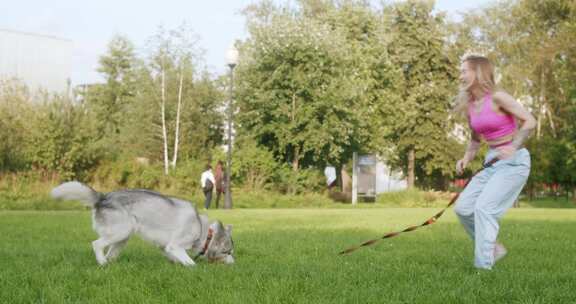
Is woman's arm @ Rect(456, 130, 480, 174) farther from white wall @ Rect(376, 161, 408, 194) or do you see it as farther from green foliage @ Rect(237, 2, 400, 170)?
white wall @ Rect(376, 161, 408, 194)

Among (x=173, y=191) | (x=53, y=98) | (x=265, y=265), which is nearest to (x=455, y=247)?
(x=265, y=265)

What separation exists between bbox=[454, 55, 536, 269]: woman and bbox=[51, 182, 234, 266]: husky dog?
285 centimetres

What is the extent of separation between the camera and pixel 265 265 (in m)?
7.30

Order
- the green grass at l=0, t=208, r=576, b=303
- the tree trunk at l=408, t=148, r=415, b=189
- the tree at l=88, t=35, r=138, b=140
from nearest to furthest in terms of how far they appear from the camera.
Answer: the green grass at l=0, t=208, r=576, b=303
the tree trunk at l=408, t=148, r=415, b=189
the tree at l=88, t=35, r=138, b=140

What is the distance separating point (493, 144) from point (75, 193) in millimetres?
4365

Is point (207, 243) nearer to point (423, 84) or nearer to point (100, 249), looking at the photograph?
point (100, 249)

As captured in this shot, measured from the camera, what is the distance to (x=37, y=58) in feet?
192

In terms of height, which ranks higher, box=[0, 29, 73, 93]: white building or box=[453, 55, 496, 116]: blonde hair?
box=[0, 29, 73, 93]: white building

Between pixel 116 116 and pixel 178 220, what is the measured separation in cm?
5403

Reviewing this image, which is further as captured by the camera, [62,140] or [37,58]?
[37,58]

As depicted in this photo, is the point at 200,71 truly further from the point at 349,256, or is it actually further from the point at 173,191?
the point at 349,256

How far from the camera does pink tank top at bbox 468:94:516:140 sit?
6.69 m

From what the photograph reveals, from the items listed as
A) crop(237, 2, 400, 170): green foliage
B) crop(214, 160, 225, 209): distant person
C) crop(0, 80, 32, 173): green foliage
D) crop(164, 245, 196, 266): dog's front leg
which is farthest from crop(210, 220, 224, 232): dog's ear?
crop(237, 2, 400, 170): green foliage

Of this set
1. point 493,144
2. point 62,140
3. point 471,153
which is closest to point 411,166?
point 62,140
